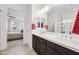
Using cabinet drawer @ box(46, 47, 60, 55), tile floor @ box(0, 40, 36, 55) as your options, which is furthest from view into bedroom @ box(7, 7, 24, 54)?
cabinet drawer @ box(46, 47, 60, 55)

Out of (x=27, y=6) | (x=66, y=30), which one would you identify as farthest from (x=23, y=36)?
(x=66, y=30)

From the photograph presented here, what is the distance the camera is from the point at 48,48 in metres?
2.56

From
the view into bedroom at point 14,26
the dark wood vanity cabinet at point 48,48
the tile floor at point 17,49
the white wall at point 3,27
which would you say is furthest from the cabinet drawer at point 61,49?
the white wall at point 3,27

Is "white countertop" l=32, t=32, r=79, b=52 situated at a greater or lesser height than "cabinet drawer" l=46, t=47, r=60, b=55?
greater

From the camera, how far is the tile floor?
253 cm

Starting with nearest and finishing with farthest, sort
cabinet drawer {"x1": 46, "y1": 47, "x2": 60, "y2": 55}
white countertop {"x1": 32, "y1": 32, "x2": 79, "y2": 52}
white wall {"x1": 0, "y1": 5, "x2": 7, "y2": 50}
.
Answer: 1. white countertop {"x1": 32, "y1": 32, "x2": 79, "y2": 52}
2. cabinet drawer {"x1": 46, "y1": 47, "x2": 60, "y2": 55}
3. white wall {"x1": 0, "y1": 5, "x2": 7, "y2": 50}

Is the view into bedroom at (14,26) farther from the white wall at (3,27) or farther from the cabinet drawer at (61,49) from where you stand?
the cabinet drawer at (61,49)

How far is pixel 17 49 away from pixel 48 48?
59 centimetres

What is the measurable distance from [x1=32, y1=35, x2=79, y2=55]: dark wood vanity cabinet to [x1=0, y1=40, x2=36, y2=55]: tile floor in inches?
7.7

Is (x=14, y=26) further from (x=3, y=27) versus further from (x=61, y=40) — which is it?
(x=61, y=40)

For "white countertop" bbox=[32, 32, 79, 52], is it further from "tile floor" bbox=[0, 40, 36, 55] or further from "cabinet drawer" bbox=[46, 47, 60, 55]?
"tile floor" bbox=[0, 40, 36, 55]

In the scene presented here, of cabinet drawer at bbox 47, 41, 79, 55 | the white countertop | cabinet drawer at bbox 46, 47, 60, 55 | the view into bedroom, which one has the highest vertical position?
the view into bedroom

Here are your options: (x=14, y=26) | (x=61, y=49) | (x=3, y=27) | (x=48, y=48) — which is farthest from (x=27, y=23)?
(x=61, y=49)
